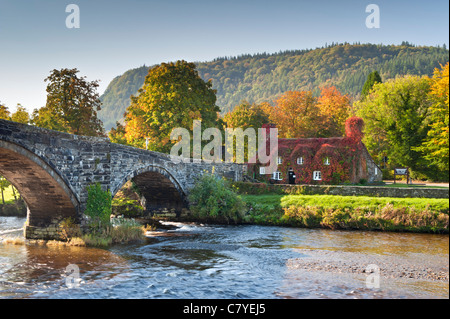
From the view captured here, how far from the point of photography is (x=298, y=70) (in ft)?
519

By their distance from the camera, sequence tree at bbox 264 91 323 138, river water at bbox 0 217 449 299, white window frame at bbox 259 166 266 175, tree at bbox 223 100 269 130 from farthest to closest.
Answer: tree at bbox 264 91 323 138 < tree at bbox 223 100 269 130 < white window frame at bbox 259 166 266 175 < river water at bbox 0 217 449 299

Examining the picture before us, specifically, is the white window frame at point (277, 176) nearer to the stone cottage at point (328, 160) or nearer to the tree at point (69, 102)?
the stone cottage at point (328, 160)

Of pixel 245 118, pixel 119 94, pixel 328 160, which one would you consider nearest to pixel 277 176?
pixel 328 160

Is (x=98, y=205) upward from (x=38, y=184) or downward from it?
downward

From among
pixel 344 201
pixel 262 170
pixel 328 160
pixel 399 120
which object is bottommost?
pixel 344 201

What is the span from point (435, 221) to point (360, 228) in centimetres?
412

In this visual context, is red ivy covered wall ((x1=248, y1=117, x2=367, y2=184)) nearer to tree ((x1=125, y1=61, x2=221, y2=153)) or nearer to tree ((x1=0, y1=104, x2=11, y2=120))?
tree ((x1=125, y1=61, x2=221, y2=153))

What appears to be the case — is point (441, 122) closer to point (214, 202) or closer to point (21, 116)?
point (214, 202)

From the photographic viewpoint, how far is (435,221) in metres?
24.1

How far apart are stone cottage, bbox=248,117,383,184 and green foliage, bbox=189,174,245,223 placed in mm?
14026

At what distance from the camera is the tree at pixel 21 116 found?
124 feet

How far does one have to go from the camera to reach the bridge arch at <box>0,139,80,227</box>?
17.9 meters

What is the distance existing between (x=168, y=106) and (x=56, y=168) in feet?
67.0

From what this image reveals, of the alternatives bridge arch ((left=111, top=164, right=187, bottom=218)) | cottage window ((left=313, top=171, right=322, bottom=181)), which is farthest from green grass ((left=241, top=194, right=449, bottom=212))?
cottage window ((left=313, top=171, right=322, bottom=181))
